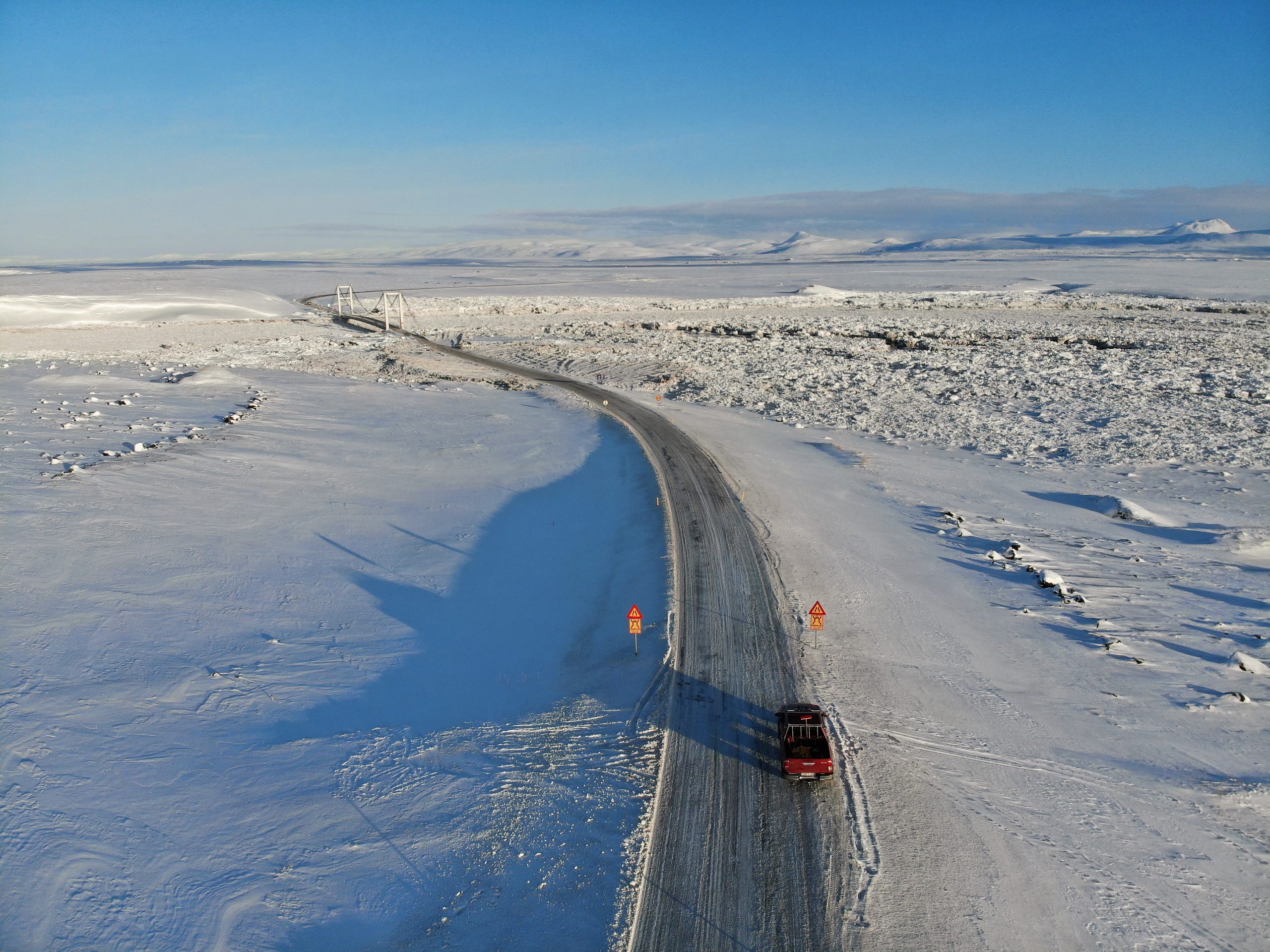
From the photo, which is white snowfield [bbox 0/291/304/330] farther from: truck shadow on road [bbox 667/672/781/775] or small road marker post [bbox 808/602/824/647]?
truck shadow on road [bbox 667/672/781/775]

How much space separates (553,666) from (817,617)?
19.0 ft

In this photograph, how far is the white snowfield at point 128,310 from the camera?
73875mm

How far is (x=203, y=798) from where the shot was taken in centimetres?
1220

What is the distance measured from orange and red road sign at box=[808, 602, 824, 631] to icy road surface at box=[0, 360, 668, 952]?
3.47m

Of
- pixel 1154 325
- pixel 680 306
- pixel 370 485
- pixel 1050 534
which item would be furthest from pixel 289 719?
pixel 680 306

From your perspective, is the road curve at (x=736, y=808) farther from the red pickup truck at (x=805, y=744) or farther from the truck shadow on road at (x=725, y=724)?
the red pickup truck at (x=805, y=744)

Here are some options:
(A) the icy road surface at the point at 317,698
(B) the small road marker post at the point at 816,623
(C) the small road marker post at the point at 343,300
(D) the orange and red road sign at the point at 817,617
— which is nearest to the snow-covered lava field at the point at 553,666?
(A) the icy road surface at the point at 317,698

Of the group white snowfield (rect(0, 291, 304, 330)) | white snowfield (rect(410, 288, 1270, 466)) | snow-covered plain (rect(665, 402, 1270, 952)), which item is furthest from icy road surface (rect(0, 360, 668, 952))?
white snowfield (rect(0, 291, 304, 330))

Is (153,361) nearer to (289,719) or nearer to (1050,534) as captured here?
(289,719)

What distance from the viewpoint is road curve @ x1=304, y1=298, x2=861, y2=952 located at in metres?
10.1

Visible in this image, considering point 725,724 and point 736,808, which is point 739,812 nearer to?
point 736,808

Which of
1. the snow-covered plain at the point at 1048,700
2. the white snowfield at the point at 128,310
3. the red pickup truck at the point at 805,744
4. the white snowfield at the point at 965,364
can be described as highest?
the white snowfield at the point at 128,310

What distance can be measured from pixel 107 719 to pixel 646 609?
35.9 ft

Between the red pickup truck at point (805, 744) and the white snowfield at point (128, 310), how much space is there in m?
83.4
